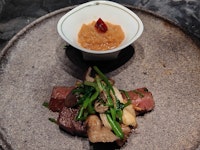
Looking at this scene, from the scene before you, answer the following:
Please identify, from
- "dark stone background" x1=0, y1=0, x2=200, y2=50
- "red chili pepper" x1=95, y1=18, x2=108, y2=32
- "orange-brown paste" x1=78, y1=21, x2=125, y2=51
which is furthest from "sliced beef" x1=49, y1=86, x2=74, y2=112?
"dark stone background" x1=0, y1=0, x2=200, y2=50

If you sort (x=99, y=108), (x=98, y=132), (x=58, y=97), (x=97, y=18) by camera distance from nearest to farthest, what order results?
(x=98, y=132) < (x=99, y=108) < (x=58, y=97) < (x=97, y=18)

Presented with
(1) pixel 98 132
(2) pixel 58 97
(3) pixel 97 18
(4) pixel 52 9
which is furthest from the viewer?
(4) pixel 52 9

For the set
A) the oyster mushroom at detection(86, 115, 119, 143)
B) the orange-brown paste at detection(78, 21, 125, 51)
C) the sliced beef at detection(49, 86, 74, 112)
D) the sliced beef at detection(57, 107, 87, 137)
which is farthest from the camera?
the orange-brown paste at detection(78, 21, 125, 51)

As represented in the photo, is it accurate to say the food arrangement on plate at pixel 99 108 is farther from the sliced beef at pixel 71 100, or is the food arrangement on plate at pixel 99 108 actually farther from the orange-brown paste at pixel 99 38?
the orange-brown paste at pixel 99 38

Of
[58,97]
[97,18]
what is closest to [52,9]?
[97,18]

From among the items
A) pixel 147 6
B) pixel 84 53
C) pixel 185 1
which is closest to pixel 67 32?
pixel 84 53

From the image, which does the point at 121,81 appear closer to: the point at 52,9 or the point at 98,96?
the point at 98,96

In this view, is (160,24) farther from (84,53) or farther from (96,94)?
(96,94)

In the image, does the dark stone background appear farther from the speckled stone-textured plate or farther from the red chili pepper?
the red chili pepper
